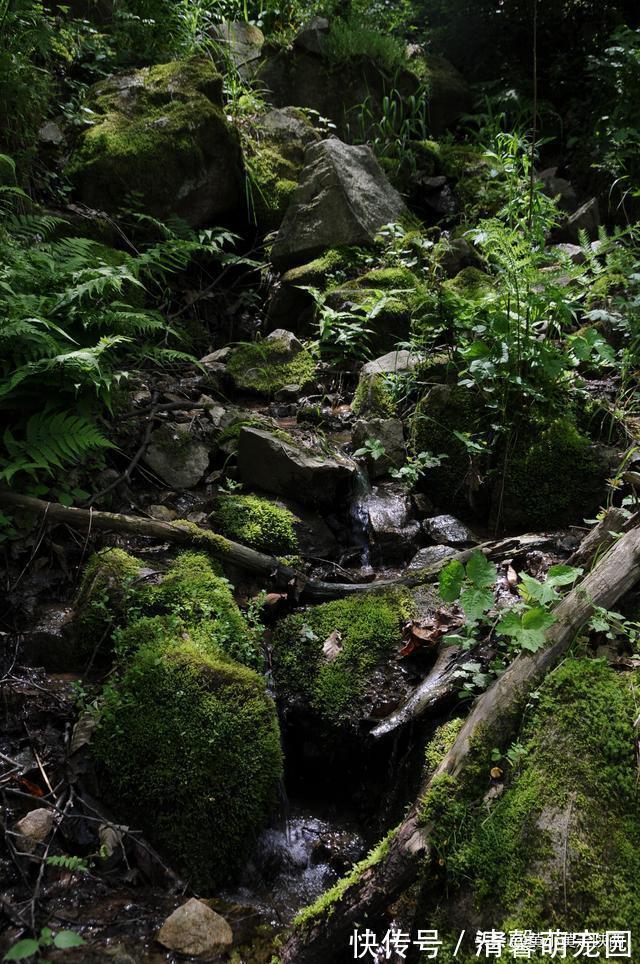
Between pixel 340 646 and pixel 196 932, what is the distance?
1447mm

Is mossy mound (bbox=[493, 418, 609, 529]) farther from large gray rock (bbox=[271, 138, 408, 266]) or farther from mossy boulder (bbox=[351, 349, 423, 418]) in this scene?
large gray rock (bbox=[271, 138, 408, 266])

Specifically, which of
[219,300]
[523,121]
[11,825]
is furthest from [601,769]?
[523,121]

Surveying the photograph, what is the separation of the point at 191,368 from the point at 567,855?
438cm

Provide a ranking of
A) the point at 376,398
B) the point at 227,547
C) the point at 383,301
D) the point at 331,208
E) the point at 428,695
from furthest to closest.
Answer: the point at 331,208 < the point at 383,301 < the point at 376,398 < the point at 227,547 < the point at 428,695

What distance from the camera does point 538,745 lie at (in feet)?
7.85

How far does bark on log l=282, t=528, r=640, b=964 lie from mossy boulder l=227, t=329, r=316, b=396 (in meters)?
3.22

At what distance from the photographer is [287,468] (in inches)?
166

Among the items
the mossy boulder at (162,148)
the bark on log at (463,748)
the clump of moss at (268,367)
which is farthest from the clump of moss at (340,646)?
the mossy boulder at (162,148)

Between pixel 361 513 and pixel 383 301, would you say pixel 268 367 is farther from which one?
pixel 361 513

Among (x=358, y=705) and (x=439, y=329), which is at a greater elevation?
(x=439, y=329)

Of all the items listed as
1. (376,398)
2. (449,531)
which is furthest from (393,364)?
(449,531)

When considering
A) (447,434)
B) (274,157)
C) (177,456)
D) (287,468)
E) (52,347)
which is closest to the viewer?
(52,347)

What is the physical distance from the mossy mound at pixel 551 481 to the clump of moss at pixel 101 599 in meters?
2.39

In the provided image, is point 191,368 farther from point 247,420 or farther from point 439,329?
point 439,329
